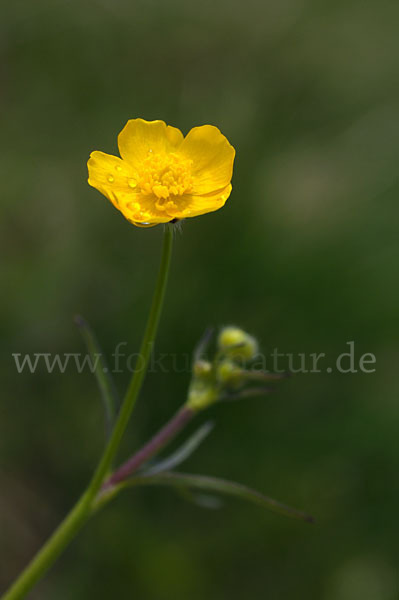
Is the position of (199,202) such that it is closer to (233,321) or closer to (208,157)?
(208,157)

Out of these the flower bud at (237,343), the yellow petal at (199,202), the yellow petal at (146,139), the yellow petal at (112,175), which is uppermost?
the yellow petal at (146,139)

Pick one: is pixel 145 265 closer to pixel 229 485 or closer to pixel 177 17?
pixel 229 485

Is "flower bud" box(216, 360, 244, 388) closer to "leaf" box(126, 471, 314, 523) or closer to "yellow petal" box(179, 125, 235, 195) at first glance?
"leaf" box(126, 471, 314, 523)

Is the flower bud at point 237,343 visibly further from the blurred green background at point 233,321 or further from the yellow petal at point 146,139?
the blurred green background at point 233,321

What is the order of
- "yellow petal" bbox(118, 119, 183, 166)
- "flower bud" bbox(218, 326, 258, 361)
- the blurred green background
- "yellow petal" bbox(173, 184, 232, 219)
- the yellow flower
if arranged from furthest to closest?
the blurred green background < "flower bud" bbox(218, 326, 258, 361) < "yellow petal" bbox(118, 119, 183, 166) < the yellow flower < "yellow petal" bbox(173, 184, 232, 219)

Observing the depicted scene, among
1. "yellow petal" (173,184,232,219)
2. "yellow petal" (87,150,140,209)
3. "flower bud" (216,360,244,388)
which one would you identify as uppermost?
"yellow petal" (87,150,140,209)

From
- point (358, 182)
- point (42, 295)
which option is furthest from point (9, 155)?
point (358, 182)

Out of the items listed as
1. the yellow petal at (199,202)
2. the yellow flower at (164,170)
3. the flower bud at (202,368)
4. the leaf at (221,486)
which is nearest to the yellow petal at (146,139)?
the yellow flower at (164,170)

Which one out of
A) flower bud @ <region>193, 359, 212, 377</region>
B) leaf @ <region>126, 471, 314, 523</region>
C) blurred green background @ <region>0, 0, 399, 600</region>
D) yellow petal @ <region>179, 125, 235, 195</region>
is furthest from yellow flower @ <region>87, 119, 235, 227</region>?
blurred green background @ <region>0, 0, 399, 600</region>
